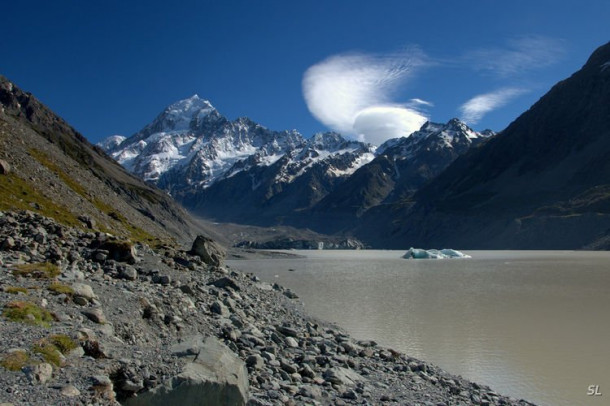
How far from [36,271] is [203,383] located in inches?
444

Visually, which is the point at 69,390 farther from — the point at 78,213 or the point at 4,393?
the point at 78,213

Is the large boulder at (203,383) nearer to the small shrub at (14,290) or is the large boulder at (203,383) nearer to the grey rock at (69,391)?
the grey rock at (69,391)

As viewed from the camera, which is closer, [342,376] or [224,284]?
[342,376]

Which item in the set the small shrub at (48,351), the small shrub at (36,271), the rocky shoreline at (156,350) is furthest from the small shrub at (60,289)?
the small shrub at (48,351)

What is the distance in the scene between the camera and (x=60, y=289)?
54.9 ft

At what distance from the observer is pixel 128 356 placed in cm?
1293

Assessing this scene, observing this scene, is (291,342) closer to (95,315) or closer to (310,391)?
(310,391)

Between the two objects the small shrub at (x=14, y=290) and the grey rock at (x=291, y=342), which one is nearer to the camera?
the small shrub at (x=14, y=290)

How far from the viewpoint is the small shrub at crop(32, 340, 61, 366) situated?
450 inches

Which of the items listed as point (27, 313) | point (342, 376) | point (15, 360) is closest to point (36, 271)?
point (27, 313)

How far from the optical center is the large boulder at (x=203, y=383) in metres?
11.4

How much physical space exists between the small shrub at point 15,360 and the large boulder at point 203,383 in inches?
95.8

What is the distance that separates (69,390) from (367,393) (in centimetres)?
879

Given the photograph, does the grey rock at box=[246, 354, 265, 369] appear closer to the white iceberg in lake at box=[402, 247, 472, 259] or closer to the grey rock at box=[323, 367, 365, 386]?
the grey rock at box=[323, 367, 365, 386]
